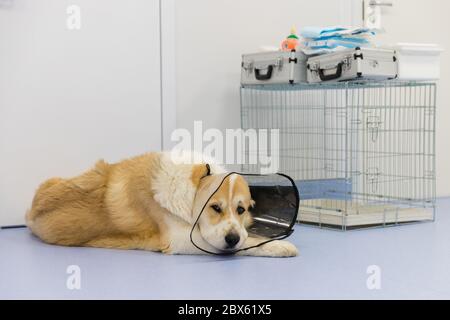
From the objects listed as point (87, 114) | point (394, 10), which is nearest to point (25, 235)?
point (87, 114)

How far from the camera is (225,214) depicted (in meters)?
2.24

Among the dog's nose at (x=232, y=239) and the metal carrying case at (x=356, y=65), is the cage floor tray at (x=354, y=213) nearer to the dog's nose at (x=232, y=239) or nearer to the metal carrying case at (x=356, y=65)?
the metal carrying case at (x=356, y=65)

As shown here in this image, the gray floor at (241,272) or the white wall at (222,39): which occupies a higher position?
the white wall at (222,39)

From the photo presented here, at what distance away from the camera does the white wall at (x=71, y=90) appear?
2.90 m

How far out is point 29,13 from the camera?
2.90 metres

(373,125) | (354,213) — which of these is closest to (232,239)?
(354,213)

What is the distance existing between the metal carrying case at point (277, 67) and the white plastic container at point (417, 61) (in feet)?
1.47

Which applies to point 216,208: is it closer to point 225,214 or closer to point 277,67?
point 225,214

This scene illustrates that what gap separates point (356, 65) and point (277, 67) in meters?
0.46

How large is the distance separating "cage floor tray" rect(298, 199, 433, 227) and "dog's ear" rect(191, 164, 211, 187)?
80 cm

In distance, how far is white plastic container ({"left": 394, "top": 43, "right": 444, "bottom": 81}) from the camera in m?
A: 2.94

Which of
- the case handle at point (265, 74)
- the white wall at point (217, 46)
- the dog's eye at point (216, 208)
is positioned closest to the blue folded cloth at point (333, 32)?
the case handle at point (265, 74)

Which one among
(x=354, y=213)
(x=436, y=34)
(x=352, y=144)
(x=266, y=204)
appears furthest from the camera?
(x=436, y=34)

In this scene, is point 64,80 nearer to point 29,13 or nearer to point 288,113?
point 29,13
